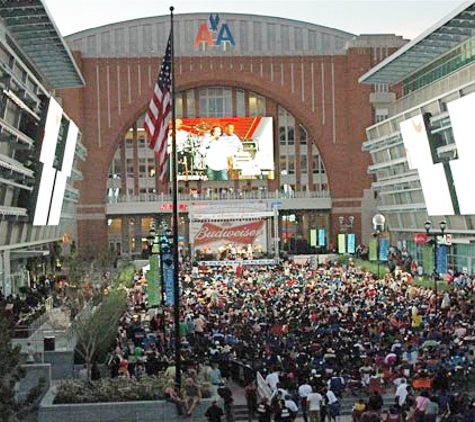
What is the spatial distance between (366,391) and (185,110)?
194 feet

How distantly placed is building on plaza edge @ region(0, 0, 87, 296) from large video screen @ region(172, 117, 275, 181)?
21543 mm

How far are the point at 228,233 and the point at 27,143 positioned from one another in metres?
24.8

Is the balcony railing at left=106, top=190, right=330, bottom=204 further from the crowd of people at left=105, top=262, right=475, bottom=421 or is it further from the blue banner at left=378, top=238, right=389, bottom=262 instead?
the crowd of people at left=105, top=262, right=475, bottom=421

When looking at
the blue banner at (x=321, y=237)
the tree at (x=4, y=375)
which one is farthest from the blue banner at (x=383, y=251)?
the tree at (x=4, y=375)

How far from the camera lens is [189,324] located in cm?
2998

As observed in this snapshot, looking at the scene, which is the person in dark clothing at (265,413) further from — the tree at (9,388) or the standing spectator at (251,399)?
the tree at (9,388)

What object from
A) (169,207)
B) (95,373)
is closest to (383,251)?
(169,207)

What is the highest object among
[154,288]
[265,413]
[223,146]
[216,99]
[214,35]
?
[214,35]

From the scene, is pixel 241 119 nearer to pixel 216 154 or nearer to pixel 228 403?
pixel 216 154

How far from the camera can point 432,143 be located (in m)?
52.0

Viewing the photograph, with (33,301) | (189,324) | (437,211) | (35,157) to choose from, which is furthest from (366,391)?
(437,211)

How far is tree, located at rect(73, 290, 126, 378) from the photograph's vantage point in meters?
25.1

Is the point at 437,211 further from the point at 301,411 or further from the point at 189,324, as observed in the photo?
the point at 301,411

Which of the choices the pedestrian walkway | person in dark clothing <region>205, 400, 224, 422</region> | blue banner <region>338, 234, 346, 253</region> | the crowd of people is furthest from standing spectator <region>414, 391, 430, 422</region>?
blue banner <region>338, 234, 346, 253</region>
